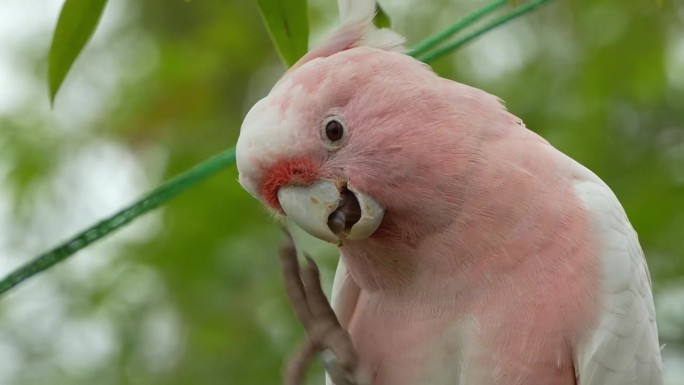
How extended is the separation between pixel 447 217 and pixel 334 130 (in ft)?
0.72

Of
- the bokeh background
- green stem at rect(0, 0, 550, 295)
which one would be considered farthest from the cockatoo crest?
the bokeh background

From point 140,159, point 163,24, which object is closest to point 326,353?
point 140,159

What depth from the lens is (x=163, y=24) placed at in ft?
13.7

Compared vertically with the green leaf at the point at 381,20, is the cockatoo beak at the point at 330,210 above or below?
below

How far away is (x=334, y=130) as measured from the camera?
148 centimetres

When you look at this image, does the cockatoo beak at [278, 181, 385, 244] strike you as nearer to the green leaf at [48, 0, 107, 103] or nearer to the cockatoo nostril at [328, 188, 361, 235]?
the cockatoo nostril at [328, 188, 361, 235]

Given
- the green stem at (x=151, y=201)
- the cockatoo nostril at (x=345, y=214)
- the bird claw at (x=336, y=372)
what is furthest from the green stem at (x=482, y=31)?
the bird claw at (x=336, y=372)

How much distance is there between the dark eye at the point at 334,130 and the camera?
147 centimetres

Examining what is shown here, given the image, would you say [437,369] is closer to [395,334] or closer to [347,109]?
[395,334]

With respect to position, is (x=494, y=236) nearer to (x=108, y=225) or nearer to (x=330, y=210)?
(x=330, y=210)

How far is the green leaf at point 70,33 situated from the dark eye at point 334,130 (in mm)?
400

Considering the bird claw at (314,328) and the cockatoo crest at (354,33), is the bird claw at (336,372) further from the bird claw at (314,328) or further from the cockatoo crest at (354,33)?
the cockatoo crest at (354,33)

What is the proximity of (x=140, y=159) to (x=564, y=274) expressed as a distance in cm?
230

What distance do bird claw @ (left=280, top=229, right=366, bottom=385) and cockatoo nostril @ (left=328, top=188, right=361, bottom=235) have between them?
15 cm
